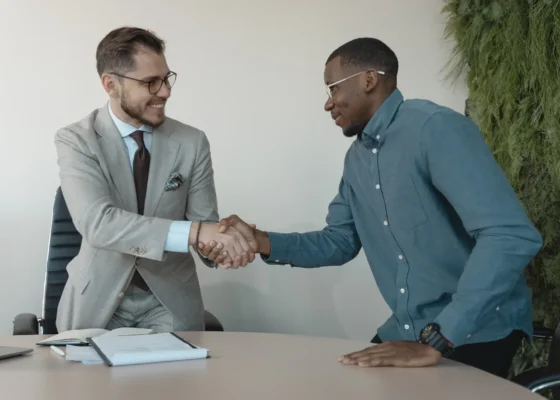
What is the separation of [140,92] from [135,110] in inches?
2.8

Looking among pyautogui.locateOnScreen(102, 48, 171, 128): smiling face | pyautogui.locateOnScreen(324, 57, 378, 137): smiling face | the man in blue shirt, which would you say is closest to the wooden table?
the man in blue shirt

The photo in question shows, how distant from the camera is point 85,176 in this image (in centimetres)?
261

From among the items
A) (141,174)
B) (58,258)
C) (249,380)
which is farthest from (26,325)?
(249,380)

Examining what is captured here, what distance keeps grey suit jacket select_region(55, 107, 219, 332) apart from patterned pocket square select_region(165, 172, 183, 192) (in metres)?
0.02

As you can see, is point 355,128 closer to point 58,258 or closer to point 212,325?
point 212,325

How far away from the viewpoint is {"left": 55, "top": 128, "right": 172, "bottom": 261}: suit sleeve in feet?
8.14

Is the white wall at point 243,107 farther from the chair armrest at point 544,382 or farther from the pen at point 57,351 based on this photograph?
the chair armrest at point 544,382

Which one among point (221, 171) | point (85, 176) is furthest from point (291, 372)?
point (221, 171)

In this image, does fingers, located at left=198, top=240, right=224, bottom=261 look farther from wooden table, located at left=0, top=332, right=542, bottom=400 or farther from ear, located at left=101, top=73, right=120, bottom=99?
wooden table, located at left=0, top=332, right=542, bottom=400

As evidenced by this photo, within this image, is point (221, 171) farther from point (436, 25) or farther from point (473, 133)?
point (473, 133)

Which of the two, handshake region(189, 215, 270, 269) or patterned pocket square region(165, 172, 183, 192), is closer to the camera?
handshake region(189, 215, 270, 269)

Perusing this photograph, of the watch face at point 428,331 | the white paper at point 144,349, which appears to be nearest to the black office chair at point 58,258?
the white paper at point 144,349

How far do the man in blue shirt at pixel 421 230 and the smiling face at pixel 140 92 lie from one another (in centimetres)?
51

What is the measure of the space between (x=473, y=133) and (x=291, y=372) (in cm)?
93
